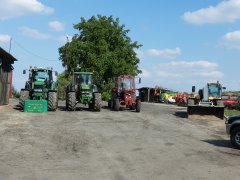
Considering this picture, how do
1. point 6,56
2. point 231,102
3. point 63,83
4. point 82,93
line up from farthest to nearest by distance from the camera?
point 63,83 → point 231,102 → point 6,56 → point 82,93

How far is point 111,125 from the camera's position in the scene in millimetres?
17609

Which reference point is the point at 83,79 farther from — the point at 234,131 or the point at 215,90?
the point at 234,131

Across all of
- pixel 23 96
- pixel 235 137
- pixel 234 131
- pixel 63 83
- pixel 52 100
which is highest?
pixel 63 83

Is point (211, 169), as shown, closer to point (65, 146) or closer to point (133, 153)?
point (133, 153)

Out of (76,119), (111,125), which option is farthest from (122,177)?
(76,119)

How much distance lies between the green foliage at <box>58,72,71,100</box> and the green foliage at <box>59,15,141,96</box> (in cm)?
133

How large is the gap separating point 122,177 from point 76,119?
11429 mm

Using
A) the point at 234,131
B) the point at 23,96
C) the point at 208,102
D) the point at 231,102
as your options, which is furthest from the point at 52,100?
the point at 231,102

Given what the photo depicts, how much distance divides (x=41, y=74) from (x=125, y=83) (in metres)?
5.87

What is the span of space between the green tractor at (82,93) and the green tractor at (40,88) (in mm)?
1072

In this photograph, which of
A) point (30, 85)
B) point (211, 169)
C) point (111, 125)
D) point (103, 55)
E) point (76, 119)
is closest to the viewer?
point (211, 169)

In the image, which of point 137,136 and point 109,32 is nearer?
point 137,136

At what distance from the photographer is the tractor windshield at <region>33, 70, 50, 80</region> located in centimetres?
2523

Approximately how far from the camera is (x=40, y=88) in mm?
24609
